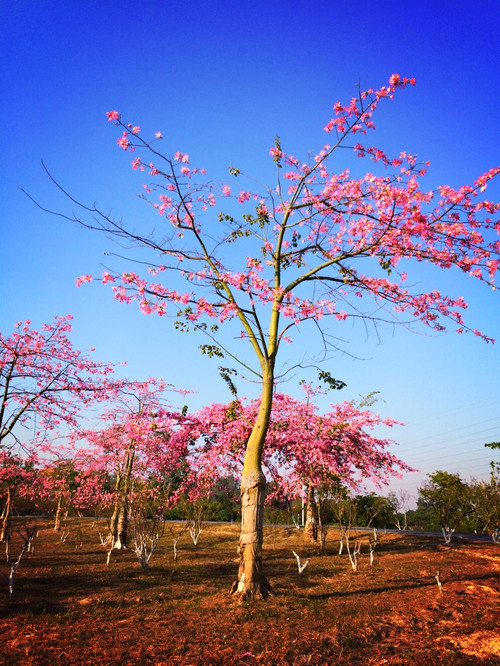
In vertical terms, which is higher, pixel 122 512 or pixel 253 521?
pixel 253 521

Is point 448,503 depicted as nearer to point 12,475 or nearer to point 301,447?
point 301,447

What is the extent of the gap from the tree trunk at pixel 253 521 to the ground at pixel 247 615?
344 millimetres

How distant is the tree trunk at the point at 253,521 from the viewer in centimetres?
788

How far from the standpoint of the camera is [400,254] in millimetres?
9164

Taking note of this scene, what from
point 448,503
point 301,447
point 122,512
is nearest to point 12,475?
point 122,512

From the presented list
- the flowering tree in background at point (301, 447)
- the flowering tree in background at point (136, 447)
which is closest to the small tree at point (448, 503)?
the flowering tree in background at point (301, 447)

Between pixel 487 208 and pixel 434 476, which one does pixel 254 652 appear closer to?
pixel 487 208

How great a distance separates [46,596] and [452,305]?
11079 mm

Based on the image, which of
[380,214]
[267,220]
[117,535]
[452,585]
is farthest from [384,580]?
[117,535]

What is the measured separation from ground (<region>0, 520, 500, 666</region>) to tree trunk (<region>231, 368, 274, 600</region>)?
1.13 feet

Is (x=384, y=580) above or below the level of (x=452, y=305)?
below

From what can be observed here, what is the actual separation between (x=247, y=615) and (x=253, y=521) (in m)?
1.74

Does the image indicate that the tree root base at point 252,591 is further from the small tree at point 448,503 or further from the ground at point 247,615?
the small tree at point 448,503

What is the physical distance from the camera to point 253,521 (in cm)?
827
